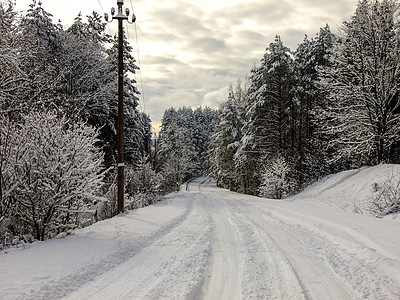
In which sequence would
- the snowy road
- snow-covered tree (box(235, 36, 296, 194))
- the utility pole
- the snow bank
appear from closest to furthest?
the snowy road
the utility pole
the snow bank
snow-covered tree (box(235, 36, 296, 194))

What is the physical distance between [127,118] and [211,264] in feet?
72.2

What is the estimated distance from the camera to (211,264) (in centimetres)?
494

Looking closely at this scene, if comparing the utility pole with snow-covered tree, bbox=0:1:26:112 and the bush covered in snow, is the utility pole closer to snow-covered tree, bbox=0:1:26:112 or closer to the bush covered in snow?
snow-covered tree, bbox=0:1:26:112

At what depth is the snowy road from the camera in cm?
382

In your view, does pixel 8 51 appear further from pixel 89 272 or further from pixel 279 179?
pixel 279 179

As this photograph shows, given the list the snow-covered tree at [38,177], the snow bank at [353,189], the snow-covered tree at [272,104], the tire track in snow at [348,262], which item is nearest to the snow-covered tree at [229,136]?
the snow-covered tree at [272,104]

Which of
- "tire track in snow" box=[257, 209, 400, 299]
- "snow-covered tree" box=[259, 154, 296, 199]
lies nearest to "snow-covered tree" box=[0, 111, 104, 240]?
"tire track in snow" box=[257, 209, 400, 299]

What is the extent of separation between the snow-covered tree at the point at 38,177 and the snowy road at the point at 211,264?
830mm

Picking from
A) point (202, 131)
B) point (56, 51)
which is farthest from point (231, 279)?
point (202, 131)

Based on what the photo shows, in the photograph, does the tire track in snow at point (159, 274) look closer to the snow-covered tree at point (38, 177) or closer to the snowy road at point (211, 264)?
the snowy road at point (211, 264)

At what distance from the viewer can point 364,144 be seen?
607 inches

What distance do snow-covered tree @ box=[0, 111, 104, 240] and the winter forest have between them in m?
0.02

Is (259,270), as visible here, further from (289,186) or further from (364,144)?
(289,186)

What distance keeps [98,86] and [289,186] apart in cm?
1808
